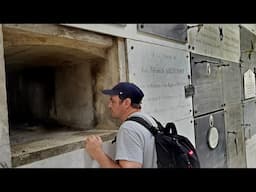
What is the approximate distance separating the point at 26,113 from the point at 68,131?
31 centimetres

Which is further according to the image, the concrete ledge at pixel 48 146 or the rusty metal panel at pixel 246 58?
the rusty metal panel at pixel 246 58

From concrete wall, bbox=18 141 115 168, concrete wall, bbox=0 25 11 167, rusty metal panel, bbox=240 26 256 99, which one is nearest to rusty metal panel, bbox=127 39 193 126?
concrete wall, bbox=18 141 115 168

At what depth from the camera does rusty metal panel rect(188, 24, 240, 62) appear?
193 centimetres

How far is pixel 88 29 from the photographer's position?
1.02 metres

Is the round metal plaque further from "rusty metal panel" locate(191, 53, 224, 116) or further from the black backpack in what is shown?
the black backpack

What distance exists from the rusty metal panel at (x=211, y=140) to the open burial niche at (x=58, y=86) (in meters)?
0.89

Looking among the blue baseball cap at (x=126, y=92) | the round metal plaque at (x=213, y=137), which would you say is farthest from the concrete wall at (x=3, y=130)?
the round metal plaque at (x=213, y=137)

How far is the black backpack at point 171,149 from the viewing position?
0.89 metres

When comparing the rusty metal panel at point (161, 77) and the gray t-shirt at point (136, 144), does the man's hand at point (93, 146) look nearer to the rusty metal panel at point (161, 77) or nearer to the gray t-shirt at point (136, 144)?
the gray t-shirt at point (136, 144)

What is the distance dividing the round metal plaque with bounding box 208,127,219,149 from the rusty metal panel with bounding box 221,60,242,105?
1.24 ft

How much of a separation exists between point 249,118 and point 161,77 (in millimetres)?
1872
